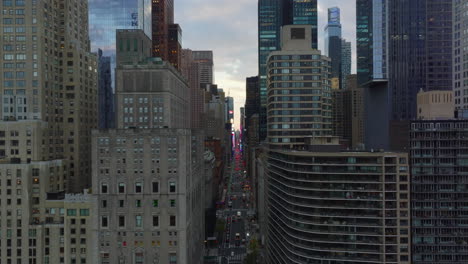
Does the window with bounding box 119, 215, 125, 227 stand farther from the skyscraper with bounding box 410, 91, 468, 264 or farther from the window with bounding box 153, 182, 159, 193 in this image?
the skyscraper with bounding box 410, 91, 468, 264

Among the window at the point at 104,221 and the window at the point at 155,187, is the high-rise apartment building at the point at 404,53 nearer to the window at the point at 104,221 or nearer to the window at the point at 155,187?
the window at the point at 155,187

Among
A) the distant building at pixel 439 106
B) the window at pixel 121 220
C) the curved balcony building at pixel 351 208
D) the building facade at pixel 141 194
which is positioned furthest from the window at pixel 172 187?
the distant building at pixel 439 106

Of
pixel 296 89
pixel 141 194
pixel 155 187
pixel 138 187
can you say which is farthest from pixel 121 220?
pixel 296 89

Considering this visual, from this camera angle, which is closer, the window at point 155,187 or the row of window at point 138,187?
the row of window at point 138,187

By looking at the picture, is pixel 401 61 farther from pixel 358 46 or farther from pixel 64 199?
pixel 64 199

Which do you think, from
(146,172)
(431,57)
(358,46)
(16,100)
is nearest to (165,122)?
(146,172)

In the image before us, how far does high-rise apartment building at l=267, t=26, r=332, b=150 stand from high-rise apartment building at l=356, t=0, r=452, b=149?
22626 millimetres

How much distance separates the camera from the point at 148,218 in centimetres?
11894

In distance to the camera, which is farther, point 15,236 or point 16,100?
point 16,100

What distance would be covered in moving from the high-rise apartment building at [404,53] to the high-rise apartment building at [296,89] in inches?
891

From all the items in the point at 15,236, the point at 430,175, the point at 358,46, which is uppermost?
the point at 358,46

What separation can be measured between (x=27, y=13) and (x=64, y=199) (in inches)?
2363

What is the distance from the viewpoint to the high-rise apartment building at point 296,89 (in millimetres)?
139375

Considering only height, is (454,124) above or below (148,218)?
above
